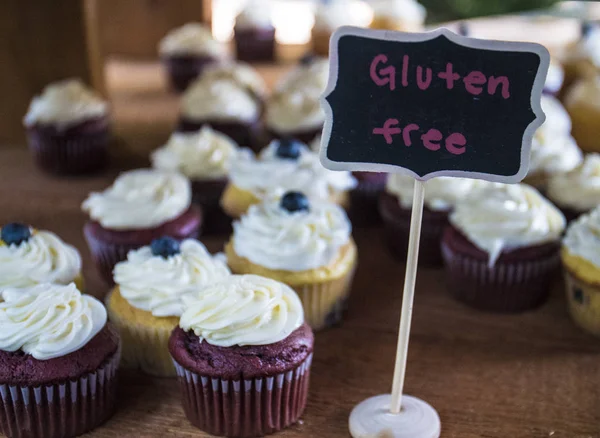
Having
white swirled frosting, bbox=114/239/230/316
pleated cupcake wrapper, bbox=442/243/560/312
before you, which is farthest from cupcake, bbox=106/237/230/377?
pleated cupcake wrapper, bbox=442/243/560/312

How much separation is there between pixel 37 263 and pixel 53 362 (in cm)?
Result: 45

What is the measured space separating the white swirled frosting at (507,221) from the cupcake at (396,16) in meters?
2.80

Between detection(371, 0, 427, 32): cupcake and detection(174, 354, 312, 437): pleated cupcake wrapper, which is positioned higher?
detection(371, 0, 427, 32): cupcake

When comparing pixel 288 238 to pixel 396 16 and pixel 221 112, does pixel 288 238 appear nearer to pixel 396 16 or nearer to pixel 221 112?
pixel 221 112

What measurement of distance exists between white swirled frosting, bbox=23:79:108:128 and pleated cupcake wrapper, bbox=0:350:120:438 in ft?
6.20

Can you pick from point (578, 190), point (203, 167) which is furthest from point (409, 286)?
point (203, 167)

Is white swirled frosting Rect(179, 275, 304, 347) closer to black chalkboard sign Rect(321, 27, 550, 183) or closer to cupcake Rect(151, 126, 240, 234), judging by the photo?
black chalkboard sign Rect(321, 27, 550, 183)

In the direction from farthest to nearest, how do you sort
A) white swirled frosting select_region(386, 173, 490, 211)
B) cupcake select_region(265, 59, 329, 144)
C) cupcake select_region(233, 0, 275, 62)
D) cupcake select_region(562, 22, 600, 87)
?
1. cupcake select_region(233, 0, 275, 62)
2. cupcake select_region(562, 22, 600, 87)
3. cupcake select_region(265, 59, 329, 144)
4. white swirled frosting select_region(386, 173, 490, 211)

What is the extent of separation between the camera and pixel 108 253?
266cm

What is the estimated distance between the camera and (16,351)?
6.17ft

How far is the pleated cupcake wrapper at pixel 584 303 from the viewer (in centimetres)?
246

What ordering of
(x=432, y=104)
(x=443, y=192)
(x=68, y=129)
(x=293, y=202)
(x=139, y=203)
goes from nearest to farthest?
(x=432, y=104) → (x=293, y=202) → (x=139, y=203) → (x=443, y=192) → (x=68, y=129)

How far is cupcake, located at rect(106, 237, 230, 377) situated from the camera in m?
2.16

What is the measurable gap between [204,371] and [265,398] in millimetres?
182
